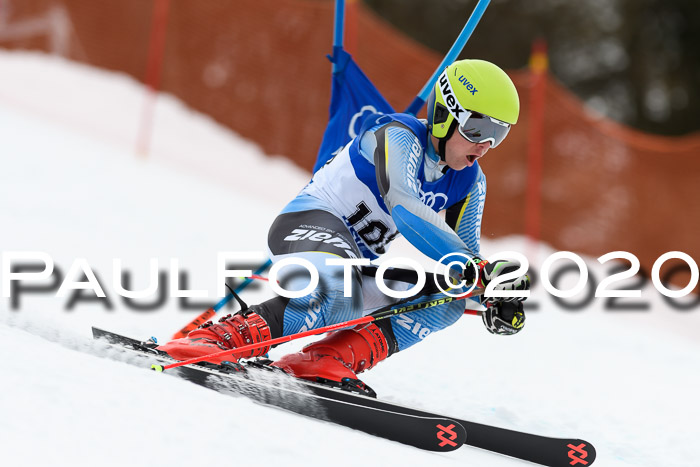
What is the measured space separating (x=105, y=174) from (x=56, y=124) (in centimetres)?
247

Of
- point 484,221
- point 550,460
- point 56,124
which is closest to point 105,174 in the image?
point 56,124

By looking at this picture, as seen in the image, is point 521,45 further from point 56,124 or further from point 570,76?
point 56,124

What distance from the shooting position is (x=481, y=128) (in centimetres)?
332

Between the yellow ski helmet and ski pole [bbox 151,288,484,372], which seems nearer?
ski pole [bbox 151,288,484,372]

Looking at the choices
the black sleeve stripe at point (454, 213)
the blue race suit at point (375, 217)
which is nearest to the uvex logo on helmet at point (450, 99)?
the blue race suit at point (375, 217)

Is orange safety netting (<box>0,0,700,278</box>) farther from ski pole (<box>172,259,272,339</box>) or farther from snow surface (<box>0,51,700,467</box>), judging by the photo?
ski pole (<box>172,259,272,339</box>)

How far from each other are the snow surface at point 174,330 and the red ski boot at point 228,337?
22cm

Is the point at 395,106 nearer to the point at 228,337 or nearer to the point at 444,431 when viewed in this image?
the point at 228,337

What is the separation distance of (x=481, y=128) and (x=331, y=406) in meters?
1.24

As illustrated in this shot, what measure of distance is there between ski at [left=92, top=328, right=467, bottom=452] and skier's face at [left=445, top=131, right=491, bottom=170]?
3.46ft

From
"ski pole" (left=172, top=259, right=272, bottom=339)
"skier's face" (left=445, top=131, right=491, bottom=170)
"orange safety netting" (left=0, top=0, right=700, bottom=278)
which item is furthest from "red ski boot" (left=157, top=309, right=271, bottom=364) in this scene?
"orange safety netting" (left=0, top=0, right=700, bottom=278)

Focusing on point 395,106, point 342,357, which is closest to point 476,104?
point 342,357

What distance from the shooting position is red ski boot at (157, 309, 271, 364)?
10.7 ft

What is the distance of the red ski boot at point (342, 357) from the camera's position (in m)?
3.34
